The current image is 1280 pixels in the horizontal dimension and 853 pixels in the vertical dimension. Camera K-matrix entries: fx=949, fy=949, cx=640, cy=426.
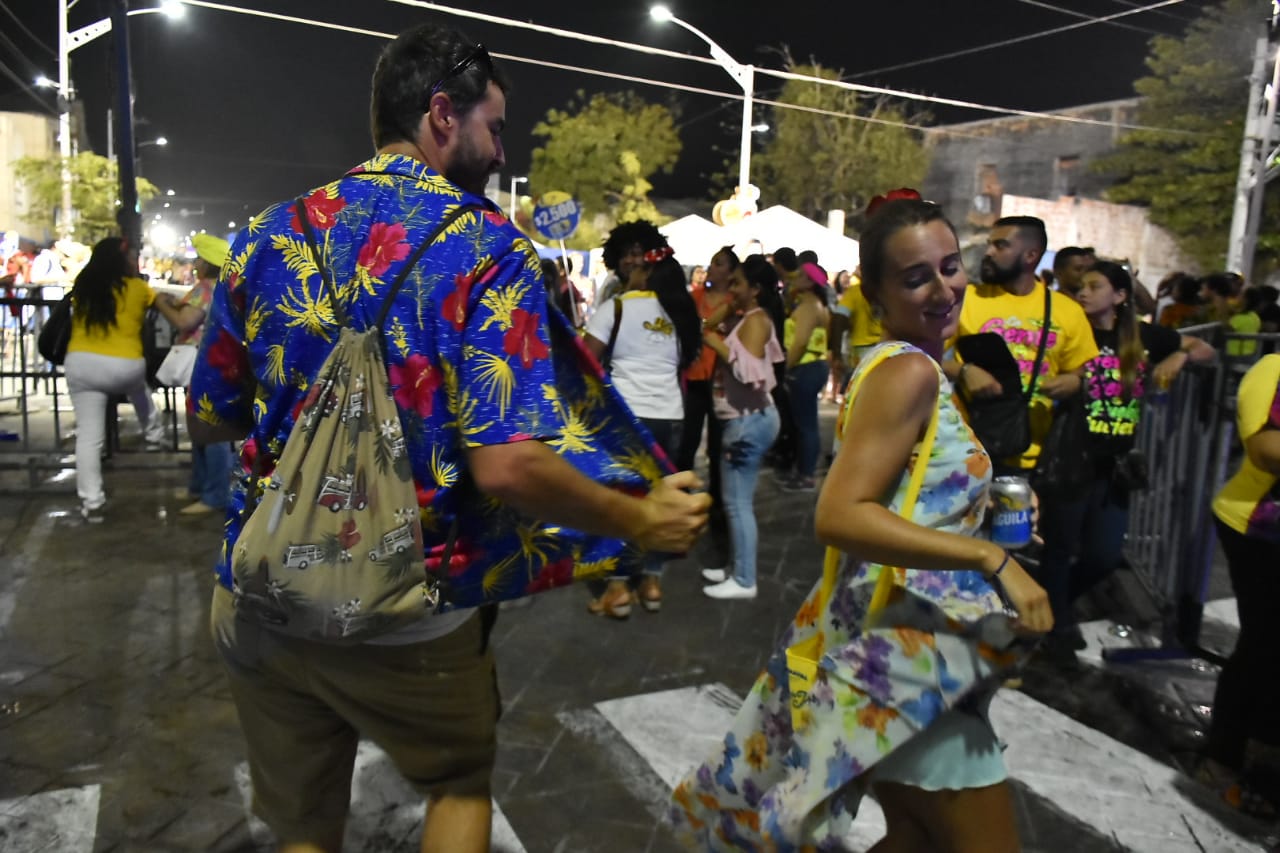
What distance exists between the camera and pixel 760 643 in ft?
15.9

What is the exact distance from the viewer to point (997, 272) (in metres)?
4.21

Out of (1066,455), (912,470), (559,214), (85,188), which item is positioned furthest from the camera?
(85,188)

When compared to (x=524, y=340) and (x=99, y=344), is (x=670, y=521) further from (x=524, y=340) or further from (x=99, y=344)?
(x=99, y=344)

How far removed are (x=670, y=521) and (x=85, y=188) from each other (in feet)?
147

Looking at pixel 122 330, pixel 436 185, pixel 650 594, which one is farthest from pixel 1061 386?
pixel 122 330

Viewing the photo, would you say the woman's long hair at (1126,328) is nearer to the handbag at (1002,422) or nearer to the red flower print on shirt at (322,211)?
the handbag at (1002,422)

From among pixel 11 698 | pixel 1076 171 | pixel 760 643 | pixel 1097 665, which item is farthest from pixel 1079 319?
pixel 1076 171

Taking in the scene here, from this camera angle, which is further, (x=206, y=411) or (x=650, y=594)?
(x=650, y=594)

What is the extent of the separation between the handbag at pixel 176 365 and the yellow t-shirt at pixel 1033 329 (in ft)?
17.0

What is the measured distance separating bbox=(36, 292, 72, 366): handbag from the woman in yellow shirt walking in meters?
0.05

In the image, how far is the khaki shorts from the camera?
178 cm

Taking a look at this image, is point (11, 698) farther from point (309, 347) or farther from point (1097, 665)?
point (1097, 665)

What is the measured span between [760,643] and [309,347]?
3.59 metres

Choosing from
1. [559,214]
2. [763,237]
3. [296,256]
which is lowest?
[296,256]
